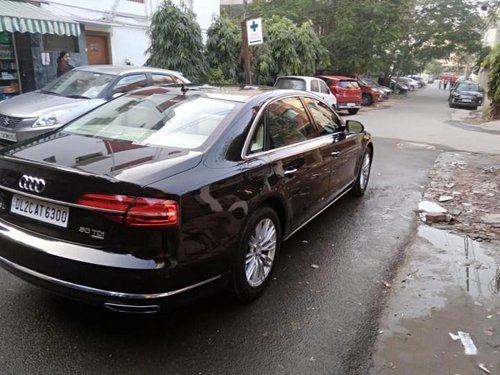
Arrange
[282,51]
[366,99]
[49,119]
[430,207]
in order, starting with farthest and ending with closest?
[366,99]
[282,51]
[49,119]
[430,207]

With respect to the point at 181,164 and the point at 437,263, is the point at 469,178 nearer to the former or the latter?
the point at 437,263

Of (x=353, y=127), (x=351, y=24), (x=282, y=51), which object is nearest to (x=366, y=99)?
(x=351, y=24)

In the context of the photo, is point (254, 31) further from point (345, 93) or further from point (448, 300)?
point (448, 300)

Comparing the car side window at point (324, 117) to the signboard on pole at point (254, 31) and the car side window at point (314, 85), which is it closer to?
the signboard on pole at point (254, 31)

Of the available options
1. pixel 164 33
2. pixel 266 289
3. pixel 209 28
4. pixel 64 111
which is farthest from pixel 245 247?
pixel 209 28

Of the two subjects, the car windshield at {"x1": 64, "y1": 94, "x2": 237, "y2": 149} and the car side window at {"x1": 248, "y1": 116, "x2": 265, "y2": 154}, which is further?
the car side window at {"x1": 248, "y1": 116, "x2": 265, "y2": 154}

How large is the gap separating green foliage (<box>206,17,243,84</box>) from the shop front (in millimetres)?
4952

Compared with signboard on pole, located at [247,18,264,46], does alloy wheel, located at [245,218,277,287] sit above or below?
below

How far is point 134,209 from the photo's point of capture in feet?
8.48

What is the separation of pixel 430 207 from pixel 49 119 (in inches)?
226

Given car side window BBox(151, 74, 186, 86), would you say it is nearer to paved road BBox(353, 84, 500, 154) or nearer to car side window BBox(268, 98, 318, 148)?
car side window BBox(268, 98, 318, 148)

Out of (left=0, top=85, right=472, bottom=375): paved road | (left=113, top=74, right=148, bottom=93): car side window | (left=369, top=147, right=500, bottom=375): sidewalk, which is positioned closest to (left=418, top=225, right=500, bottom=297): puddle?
(left=369, top=147, right=500, bottom=375): sidewalk

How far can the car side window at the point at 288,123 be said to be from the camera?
389 centimetres

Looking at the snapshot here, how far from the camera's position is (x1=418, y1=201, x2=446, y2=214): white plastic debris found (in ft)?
20.1
